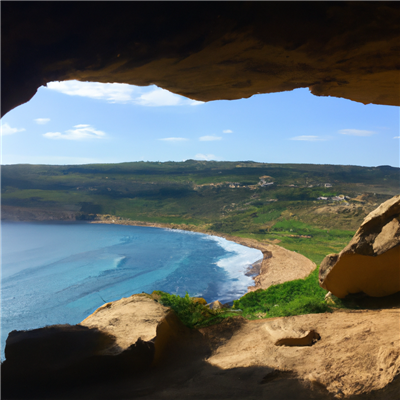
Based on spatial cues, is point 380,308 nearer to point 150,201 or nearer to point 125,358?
point 125,358

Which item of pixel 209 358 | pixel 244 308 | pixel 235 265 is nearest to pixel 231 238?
pixel 235 265

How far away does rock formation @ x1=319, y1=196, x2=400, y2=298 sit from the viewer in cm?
749

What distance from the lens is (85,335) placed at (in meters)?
5.54

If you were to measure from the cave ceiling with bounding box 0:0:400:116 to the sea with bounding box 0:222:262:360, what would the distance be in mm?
12226

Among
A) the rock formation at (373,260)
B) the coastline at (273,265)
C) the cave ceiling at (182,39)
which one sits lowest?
the coastline at (273,265)

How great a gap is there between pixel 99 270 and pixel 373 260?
76.5 ft

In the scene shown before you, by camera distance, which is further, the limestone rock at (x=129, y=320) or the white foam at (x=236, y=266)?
the white foam at (x=236, y=266)

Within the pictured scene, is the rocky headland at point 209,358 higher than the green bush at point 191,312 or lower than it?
higher

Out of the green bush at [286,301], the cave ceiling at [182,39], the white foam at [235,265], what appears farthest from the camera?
the white foam at [235,265]

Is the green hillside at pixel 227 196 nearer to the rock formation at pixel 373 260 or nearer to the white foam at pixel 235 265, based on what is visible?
the white foam at pixel 235 265

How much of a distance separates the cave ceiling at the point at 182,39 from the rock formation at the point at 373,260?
436 cm

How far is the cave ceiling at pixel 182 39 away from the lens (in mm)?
3912

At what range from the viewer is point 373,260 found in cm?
781

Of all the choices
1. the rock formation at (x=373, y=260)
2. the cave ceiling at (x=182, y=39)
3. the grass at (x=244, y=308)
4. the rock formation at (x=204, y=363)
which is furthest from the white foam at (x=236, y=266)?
the cave ceiling at (x=182, y=39)
